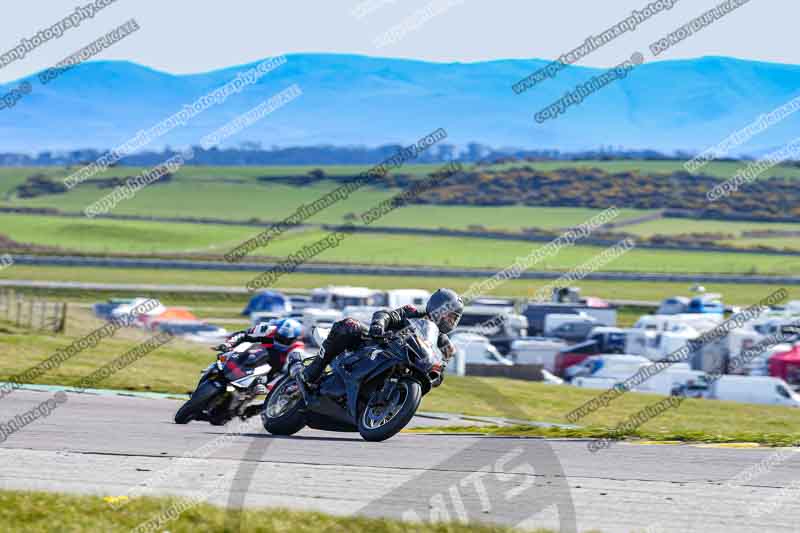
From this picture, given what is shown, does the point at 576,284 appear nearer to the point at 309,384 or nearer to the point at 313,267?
the point at 313,267

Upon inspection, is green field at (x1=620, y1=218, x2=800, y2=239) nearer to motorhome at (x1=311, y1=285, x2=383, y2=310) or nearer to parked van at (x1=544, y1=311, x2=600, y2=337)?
motorhome at (x1=311, y1=285, x2=383, y2=310)

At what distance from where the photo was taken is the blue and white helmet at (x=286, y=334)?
→ 1370 cm

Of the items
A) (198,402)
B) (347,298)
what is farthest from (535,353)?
(198,402)

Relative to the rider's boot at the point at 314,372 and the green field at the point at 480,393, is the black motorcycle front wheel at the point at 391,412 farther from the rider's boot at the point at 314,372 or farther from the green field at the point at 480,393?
the green field at the point at 480,393

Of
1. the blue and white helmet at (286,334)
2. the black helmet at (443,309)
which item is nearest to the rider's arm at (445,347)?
the black helmet at (443,309)

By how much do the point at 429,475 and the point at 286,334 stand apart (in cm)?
461

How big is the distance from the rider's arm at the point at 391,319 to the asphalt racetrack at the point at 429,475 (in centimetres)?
112

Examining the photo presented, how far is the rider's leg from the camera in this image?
461 inches

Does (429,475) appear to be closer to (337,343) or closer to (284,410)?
(337,343)

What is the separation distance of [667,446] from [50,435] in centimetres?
621

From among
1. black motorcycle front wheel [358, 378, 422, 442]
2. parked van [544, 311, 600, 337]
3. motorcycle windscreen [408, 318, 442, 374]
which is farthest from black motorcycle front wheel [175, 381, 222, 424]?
parked van [544, 311, 600, 337]

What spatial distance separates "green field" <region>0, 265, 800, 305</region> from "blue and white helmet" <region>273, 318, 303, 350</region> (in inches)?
1933

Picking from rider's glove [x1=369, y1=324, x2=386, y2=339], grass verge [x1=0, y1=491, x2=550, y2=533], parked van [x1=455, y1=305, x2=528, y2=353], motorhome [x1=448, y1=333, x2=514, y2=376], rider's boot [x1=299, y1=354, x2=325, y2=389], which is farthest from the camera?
parked van [x1=455, y1=305, x2=528, y2=353]

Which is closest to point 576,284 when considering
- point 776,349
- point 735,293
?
point 735,293
